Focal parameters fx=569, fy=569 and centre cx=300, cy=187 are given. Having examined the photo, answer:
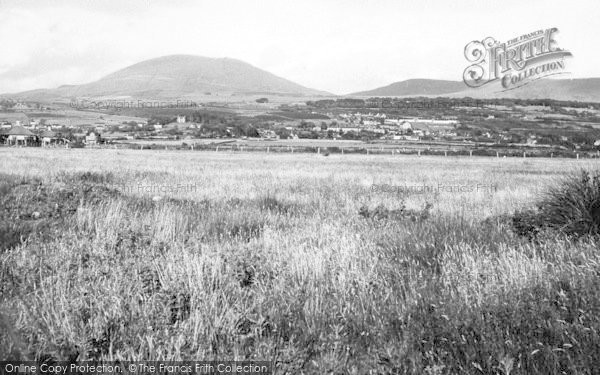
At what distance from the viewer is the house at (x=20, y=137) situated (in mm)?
97494

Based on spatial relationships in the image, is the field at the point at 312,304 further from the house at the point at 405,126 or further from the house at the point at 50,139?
the house at the point at 405,126

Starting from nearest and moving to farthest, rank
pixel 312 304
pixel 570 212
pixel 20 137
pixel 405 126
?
1. pixel 312 304
2. pixel 570 212
3. pixel 20 137
4. pixel 405 126

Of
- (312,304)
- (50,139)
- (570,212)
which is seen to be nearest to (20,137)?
(50,139)

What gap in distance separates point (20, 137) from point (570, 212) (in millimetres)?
108227

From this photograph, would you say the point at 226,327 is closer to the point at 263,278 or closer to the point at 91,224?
the point at 263,278

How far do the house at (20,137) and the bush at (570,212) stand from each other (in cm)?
9903

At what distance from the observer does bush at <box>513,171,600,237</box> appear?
925cm

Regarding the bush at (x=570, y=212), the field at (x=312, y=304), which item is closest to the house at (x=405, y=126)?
the bush at (x=570, y=212)

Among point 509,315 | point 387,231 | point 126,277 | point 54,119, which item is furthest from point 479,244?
point 54,119

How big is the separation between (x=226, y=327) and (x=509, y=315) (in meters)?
2.64

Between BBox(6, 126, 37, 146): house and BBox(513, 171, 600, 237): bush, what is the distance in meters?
99.0

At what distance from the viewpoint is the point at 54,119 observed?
172250 mm

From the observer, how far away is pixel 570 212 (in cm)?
962

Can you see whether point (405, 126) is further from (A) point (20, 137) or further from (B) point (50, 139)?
(A) point (20, 137)
